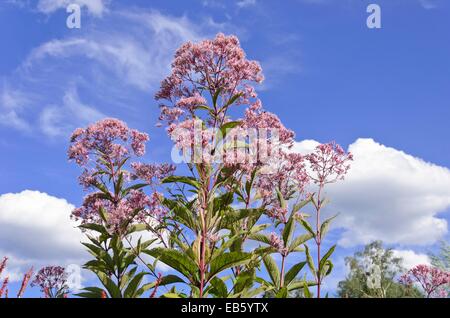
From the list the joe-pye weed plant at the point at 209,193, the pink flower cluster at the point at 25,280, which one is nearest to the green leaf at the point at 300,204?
the joe-pye weed plant at the point at 209,193

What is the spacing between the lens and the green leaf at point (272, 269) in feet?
23.6

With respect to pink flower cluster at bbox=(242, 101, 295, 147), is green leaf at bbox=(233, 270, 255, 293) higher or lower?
lower

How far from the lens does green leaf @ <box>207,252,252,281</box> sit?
5910 mm

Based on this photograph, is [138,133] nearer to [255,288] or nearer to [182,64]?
[182,64]

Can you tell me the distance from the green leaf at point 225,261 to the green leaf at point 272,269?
121 centimetres

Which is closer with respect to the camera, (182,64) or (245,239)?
(245,239)

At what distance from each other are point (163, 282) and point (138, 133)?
2.82m

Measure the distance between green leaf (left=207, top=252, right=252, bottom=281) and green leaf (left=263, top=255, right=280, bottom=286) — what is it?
3.98 feet

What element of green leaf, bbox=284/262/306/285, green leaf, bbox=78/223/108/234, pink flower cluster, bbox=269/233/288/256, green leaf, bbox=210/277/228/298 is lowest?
green leaf, bbox=210/277/228/298

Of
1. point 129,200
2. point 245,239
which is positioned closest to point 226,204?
point 245,239

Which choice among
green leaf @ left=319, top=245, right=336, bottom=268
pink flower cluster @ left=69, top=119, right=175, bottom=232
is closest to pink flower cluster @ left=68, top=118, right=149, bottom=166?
pink flower cluster @ left=69, top=119, right=175, bottom=232

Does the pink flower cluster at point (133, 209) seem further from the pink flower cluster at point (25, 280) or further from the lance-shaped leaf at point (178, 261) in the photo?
the pink flower cluster at point (25, 280)

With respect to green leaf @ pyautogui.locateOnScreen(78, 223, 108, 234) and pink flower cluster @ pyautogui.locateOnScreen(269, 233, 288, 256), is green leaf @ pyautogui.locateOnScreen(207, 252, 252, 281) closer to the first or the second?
pink flower cluster @ pyautogui.locateOnScreen(269, 233, 288, 256)

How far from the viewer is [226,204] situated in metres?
6.82
